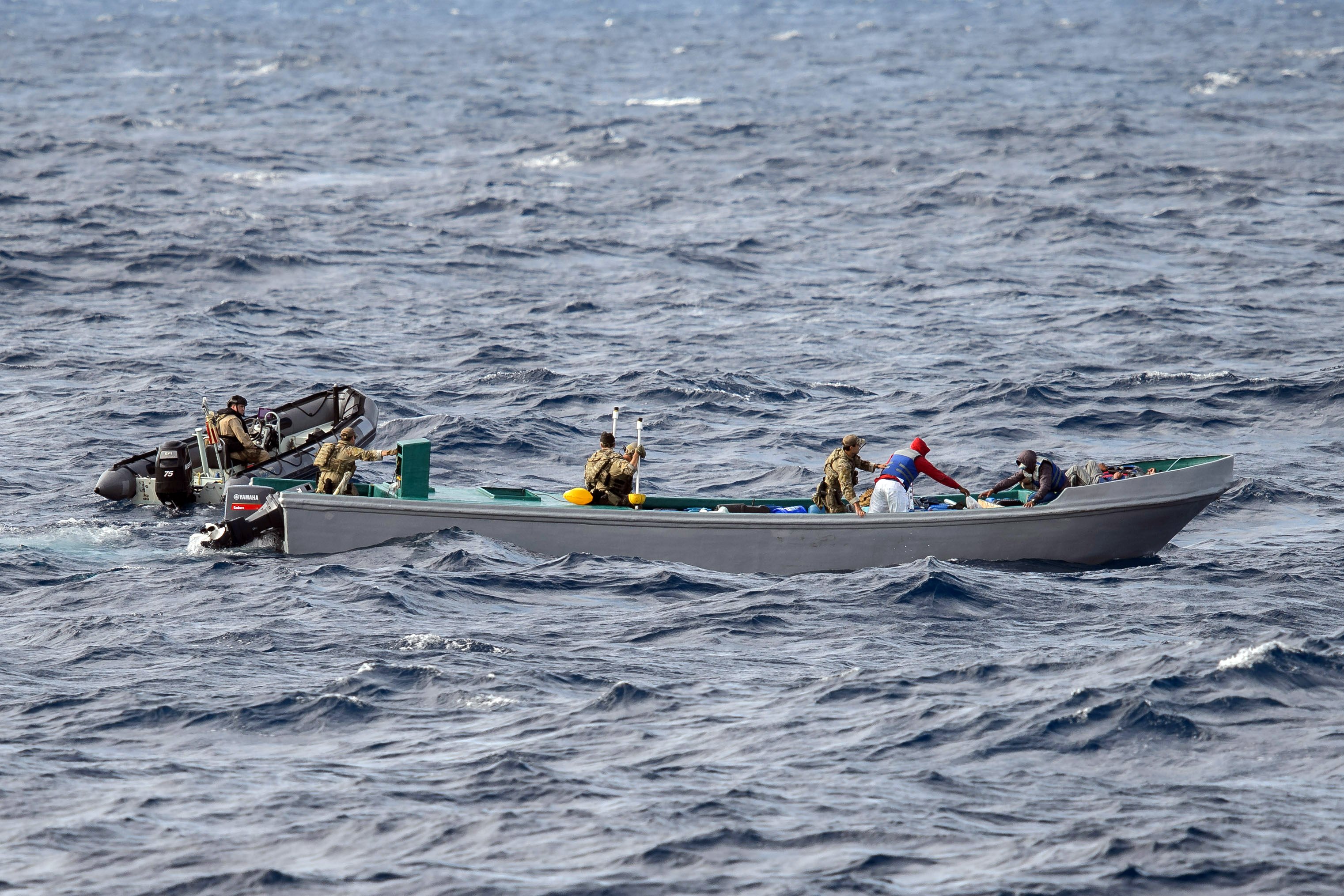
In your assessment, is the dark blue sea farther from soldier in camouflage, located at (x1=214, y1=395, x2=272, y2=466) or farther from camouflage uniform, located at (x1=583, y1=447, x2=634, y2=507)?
soldier in camouflage, located at (x1=214, y1=395, x2=272, y2=466)

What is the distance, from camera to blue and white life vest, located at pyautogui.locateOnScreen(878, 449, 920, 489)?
1962 centimetres

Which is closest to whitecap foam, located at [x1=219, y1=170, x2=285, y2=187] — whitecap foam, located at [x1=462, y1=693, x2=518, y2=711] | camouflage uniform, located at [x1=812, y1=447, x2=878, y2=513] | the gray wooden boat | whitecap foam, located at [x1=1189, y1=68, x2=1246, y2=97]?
the gray wooden boat

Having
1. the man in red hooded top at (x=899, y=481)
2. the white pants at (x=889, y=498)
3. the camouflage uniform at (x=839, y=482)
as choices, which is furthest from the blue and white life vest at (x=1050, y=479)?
the camouflage uniform at (x=839, y=482)

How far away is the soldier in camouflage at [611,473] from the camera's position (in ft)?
65.4

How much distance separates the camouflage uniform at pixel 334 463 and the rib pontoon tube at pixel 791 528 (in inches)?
27.1

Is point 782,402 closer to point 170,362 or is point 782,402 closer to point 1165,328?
point 1165,328

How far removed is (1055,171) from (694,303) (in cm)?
2237

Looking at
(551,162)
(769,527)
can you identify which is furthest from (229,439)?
(551,162)

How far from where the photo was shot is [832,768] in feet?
45.2

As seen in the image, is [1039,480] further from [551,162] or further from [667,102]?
[667,102]

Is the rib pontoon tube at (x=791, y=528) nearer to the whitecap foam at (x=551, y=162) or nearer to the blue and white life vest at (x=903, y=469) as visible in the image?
the blue and white life vest at (x=903, y=469)

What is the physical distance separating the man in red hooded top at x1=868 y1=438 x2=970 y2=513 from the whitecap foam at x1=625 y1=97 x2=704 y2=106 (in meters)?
60.0

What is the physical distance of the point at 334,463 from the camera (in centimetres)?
2036

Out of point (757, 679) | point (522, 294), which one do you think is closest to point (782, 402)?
point (522, 294)
